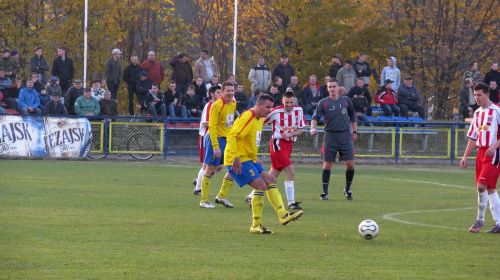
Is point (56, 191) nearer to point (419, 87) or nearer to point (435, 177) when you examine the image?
point (435, 177)

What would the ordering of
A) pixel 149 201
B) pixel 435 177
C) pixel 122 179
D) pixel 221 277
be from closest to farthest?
pixel 221 277
pixel 149 201
pixel 122 179
pixel 435 177

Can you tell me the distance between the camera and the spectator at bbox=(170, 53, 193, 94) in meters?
25.2

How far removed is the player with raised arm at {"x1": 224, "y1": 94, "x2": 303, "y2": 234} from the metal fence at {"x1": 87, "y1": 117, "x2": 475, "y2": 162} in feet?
44.2

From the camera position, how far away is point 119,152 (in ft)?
77.2

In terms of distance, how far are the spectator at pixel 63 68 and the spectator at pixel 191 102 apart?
3.94m

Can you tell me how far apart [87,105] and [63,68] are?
2.24m

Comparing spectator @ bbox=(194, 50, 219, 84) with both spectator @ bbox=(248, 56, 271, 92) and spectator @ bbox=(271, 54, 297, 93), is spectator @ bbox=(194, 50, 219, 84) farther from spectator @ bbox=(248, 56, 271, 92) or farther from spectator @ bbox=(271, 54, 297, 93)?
spectator @ bbox=(271, 54, 297, 93)

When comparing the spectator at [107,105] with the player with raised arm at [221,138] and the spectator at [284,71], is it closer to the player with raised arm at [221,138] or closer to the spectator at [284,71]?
the spectator at [284,71]

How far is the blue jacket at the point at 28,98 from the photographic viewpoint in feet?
77.9

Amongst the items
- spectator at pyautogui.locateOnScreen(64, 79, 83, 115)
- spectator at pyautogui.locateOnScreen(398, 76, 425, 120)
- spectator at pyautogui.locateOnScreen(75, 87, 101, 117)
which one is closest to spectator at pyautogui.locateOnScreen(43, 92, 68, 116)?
spectator at pyautogui.locateOnScreen(64, 79, 83, 115)

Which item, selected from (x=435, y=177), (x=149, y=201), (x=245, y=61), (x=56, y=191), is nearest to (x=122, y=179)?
(x=56, y=191)

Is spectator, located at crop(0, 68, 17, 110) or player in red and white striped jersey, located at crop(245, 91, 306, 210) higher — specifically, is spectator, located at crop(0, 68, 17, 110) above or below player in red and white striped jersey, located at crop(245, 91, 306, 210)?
above

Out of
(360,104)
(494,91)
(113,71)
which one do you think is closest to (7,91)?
(113,71)

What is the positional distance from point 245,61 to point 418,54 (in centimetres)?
807
